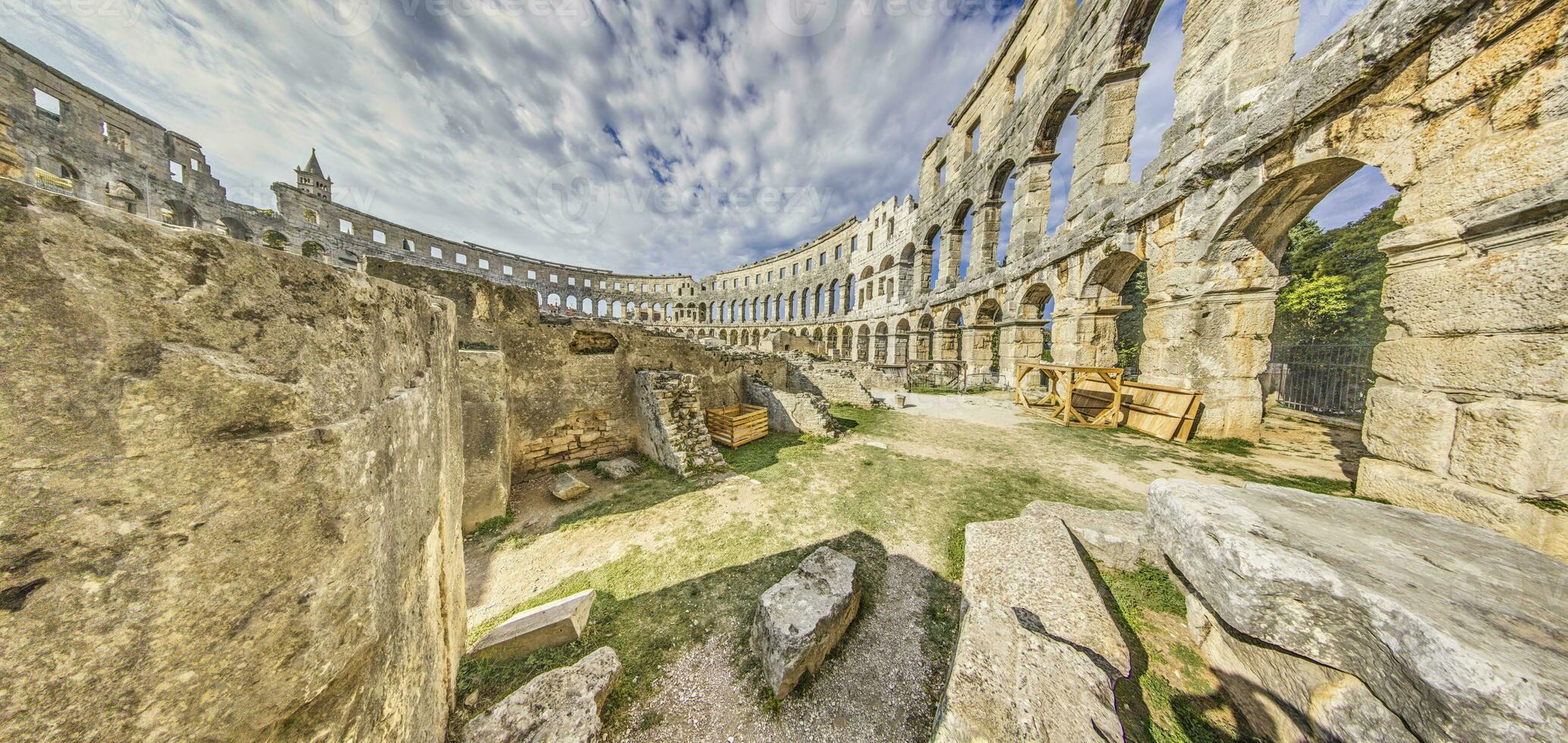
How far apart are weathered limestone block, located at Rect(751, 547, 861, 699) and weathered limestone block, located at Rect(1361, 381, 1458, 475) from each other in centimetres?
509

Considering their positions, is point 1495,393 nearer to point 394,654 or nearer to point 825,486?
point 825,486

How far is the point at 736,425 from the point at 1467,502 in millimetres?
6662

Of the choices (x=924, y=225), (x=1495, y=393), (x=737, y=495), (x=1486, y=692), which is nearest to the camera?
(x=1486, y=692)

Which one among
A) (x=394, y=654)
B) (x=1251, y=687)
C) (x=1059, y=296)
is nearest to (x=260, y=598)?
(x=394, y=654)

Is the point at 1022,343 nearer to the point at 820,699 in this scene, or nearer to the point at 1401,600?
the point at 1401,600

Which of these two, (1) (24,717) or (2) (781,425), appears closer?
(1) (24,717)

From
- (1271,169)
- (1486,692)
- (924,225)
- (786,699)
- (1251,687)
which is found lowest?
(786,699)

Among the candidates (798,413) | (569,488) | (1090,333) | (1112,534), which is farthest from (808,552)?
(1090,333)

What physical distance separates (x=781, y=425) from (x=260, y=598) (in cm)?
603

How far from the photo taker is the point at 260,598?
33.5 inches

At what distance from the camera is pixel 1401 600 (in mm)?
1608

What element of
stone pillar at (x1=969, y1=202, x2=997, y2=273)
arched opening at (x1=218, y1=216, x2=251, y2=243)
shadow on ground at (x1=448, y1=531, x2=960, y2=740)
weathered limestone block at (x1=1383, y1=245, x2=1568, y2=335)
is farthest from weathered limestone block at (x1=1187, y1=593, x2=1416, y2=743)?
arched opening at (x1=218, y1=216, x2=251, y2=243)

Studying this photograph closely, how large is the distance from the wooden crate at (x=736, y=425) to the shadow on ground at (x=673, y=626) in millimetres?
2774

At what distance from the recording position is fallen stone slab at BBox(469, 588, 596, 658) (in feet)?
7.52
